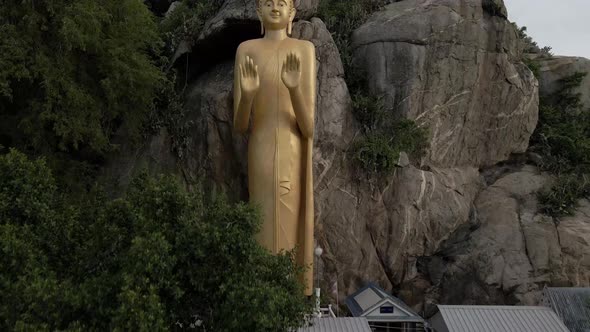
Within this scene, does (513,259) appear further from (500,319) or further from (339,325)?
(339,325)

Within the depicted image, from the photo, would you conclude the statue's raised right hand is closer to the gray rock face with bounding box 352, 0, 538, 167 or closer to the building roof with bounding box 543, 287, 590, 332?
the gray rock face with bounding box 352, 0, 538, 167

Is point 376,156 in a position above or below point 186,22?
below

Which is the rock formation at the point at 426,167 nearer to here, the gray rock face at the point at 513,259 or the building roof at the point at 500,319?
the gray rock face at the point at 513,259

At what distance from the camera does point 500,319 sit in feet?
29.1

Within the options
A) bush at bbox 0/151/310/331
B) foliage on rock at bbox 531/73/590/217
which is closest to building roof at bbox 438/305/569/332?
foliage on rock at bbox 531/73/590/217

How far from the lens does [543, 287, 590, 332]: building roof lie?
9227mm

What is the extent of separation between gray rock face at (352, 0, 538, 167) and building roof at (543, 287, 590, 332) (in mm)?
3660

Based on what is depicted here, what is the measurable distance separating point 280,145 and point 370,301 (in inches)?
127

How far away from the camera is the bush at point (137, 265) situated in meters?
5.04

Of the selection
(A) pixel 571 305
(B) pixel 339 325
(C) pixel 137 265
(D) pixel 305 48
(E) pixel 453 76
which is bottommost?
(B) pixel 339 325

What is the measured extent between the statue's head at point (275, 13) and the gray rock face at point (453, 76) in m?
3.18

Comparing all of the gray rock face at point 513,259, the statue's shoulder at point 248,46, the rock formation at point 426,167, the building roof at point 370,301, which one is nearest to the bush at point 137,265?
the statue's shoulder at point 248,46

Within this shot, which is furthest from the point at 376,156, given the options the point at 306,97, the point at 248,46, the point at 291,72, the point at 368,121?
the point at 291,72

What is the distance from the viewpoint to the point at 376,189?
1133 cm
